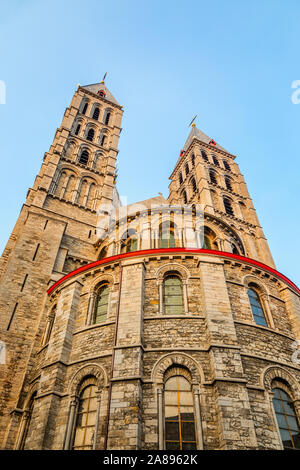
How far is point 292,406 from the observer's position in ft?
34.6

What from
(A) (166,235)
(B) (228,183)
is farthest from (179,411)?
(B) (228,183)

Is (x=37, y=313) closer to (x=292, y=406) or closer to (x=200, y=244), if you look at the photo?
(x=200, y=244)

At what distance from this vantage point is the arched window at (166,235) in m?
17.7

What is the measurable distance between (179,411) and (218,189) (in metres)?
27.9

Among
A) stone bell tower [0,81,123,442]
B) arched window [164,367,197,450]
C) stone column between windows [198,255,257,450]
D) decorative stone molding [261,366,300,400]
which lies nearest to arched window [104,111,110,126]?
stone bell tower [0,81,123,442]

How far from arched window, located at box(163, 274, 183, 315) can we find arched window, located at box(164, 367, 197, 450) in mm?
2219

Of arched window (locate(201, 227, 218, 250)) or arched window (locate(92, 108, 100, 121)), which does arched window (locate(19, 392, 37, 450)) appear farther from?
arched window (locate(92, 108, 100, 121))

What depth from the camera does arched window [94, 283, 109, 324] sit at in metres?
12.7

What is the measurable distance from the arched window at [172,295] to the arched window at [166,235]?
468cm

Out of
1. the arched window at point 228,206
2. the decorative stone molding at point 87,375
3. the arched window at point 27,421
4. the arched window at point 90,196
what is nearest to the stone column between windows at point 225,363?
the decorative stone molding at point 87,375

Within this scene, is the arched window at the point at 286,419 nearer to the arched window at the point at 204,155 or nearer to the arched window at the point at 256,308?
the arched window at the point at 256,308

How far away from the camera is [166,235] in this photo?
1833 cm

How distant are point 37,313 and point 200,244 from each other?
30.7ft
